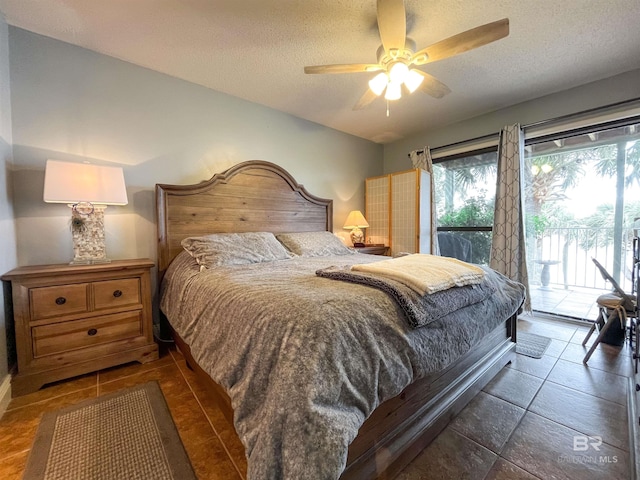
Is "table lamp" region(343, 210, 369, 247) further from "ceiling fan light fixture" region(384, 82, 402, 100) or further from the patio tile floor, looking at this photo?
the patio tile floor

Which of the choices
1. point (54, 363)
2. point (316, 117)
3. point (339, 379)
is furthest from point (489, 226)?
point (54, 363)

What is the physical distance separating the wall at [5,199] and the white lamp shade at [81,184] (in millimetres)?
230

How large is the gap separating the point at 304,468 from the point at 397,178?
141 inches

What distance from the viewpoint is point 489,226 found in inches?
135

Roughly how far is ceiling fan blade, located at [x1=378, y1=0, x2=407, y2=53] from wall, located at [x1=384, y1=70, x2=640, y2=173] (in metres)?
2.28

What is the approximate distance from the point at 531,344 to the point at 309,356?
2519mm

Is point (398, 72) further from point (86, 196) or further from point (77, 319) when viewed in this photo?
point (77, 319)

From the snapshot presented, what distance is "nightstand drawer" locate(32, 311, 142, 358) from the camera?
1.73 metres

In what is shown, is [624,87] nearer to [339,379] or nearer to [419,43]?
[419,43]

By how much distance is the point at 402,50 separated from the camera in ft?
5.60

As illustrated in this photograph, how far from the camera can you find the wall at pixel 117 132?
77.0 inches

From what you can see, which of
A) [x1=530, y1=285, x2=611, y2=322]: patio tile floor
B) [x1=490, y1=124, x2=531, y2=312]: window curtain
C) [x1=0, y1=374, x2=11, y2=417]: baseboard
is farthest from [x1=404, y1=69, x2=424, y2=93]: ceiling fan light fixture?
[x1=0, y1=374, x2=11, y2=417]: baseboard

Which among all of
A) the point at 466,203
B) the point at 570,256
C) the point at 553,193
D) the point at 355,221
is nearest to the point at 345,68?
the point at 355,221

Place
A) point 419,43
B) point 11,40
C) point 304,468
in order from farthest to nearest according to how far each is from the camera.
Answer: point 419,43, point 11,40, point 304,468
